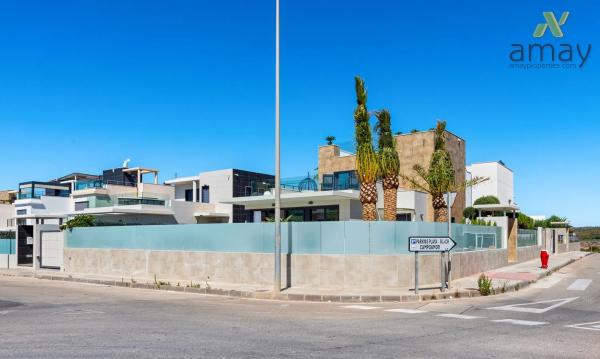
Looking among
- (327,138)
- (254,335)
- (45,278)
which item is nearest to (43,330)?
(254,335)

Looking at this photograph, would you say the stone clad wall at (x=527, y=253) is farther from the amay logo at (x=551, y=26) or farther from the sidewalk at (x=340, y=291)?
the amay logo at (x=551, y=26)

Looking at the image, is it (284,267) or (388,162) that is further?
(388,162)

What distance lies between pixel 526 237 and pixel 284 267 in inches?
975

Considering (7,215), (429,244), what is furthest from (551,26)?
(7,215)

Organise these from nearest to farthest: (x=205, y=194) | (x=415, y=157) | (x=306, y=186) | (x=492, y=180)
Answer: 1. (x=306, y=186)
2. (x=415, y=157)
3. (x=205, y=194)
4. (x=492, y=180)

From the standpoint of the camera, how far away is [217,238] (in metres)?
21.0

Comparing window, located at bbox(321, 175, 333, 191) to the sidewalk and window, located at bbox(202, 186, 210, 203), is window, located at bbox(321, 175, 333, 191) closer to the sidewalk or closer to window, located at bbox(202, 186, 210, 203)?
the sidewalk

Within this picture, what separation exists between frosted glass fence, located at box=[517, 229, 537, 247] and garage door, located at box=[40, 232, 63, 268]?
26675 millimetres

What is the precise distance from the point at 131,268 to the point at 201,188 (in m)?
26.9

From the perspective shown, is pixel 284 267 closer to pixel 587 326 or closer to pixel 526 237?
pixel 587 326

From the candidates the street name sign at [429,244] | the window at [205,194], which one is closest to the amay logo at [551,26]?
the street name sign at [429,244]

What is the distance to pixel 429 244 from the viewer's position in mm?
16766

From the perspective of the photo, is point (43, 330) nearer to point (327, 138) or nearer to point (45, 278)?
point (45, 278)

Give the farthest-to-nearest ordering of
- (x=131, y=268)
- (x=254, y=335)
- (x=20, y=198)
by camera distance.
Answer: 1. (x=20, y=198)
2. (x=131, y=268)
3. (x=254, y=335)
